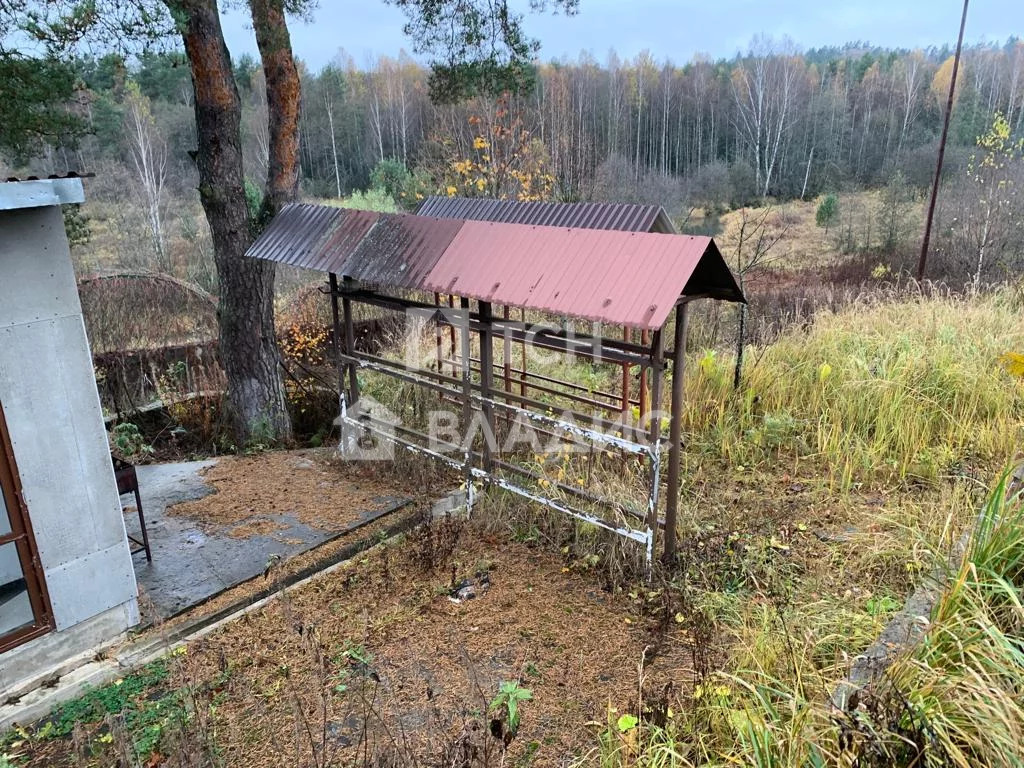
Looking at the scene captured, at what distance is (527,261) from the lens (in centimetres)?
398

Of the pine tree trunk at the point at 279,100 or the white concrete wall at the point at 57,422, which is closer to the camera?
the white concrete wall at the point at 57,422

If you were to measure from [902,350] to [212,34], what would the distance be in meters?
7.30

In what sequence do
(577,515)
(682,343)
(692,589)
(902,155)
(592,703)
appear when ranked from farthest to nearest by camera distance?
(902,155) < (577,515) < (692,589) < (682,343) < (592,703)

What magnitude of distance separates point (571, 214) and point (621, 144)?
101 feet

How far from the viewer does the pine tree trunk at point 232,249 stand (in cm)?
609

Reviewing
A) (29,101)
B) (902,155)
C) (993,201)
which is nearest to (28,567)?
(29,101)

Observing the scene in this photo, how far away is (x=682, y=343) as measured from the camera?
3748 mm

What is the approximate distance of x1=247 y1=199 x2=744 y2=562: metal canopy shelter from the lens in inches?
138

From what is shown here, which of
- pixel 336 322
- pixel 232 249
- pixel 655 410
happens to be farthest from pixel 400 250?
pixel 232 249

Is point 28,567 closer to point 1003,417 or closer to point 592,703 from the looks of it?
point 592,703

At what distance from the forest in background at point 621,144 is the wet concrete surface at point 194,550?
884 centimetres

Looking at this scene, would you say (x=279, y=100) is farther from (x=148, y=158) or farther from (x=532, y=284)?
(x=148, y=158)

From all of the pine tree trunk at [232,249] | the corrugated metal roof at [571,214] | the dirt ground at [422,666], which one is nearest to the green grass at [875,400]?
the corrugated metal roof at [571,214]

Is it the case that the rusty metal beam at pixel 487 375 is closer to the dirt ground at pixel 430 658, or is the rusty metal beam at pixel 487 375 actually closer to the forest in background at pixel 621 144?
the dirt ground at pixel 430 658
